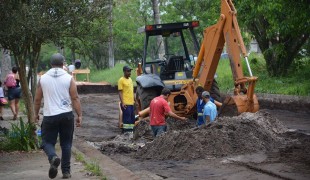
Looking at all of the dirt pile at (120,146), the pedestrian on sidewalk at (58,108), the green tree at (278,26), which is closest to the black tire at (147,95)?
the dirt pile at (120,146)

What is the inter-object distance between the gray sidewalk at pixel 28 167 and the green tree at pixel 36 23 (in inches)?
37.9

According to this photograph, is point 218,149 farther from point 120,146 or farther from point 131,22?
point 131,22

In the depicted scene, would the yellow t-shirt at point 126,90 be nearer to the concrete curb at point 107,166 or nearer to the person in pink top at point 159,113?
the person in pink top at point 159,113

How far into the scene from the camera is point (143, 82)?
1681 cm

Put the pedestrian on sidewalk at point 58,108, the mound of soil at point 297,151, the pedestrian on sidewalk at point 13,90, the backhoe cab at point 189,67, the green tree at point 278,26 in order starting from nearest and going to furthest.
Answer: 1. the pedestrian on sidewalk at point 58,108
2. the mound of soil at point 297,151
3. the backhoe cab at point 189,67
4. the green tree at point 278,26
5. the pedestrian on sidewalk at point 13,90

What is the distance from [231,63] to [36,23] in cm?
505

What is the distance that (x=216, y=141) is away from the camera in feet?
39.2

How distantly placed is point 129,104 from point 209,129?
4364 millimetres

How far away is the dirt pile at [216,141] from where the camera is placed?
11820mm

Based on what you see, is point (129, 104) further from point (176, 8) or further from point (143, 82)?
point (176, 8)

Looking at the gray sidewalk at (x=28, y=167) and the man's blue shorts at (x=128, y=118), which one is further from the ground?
the man's blue shorts at (x=128, y=118)

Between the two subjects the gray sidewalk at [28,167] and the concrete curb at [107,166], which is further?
the gray sidewalk at [28,167]

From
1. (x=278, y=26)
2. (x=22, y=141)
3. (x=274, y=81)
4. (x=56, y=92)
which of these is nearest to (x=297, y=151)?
(x=56, y=92)

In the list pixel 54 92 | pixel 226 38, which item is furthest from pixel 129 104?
pixel 54 92
